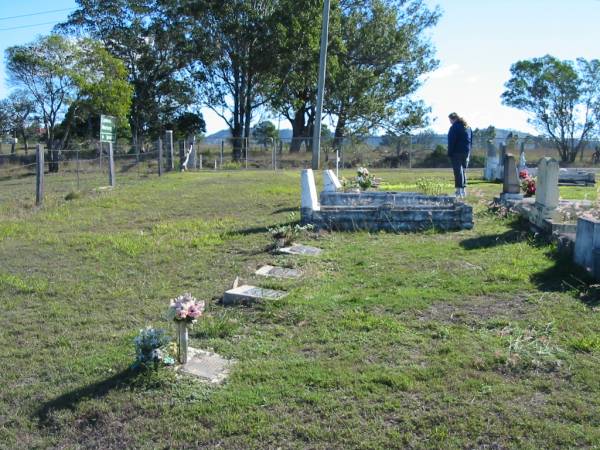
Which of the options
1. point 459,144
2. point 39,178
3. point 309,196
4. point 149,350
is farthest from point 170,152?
point 149,350

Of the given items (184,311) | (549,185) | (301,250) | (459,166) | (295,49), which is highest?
(295,49)

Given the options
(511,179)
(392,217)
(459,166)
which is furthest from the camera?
(459,166)

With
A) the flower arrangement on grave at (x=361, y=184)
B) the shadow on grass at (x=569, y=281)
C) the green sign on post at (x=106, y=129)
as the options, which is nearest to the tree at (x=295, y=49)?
the green sign on post at (x=106, y=129)

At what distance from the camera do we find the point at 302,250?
814cm

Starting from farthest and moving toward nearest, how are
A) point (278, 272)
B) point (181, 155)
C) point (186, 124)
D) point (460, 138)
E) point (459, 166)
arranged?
point (186, 124), point (181, 155), point (460, 138), point (459, 166), point (278, 272)

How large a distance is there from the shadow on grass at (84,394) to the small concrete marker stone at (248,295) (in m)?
1.69

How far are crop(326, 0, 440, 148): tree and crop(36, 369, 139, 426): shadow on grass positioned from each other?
34.3 meters

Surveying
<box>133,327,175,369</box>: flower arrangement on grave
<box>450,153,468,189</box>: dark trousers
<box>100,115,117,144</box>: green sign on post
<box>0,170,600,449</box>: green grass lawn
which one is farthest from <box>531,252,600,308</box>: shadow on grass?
<box>100,115,117,144</box>: green sign on post

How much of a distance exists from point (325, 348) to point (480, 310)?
154 centimetres

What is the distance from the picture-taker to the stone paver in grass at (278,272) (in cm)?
697

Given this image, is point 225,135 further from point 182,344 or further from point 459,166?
point 182,344

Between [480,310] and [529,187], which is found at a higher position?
[529,187]

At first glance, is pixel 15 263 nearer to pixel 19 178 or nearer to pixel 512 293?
pixel 512 293

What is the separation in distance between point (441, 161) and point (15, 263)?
28.4m
